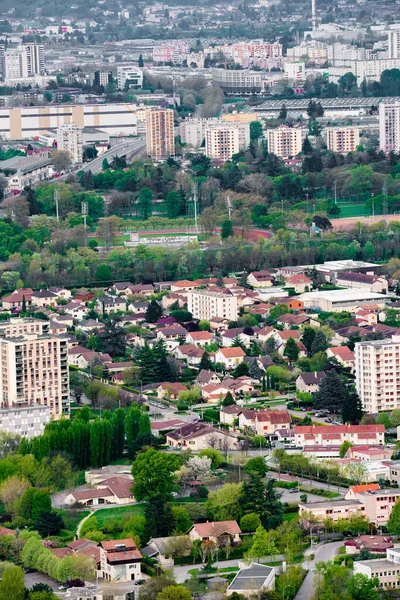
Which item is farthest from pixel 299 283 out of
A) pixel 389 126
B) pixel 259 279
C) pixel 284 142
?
pixel 389 126

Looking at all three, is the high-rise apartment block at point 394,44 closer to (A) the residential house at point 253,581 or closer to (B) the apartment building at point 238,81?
(B) the apartment building at point 238,81

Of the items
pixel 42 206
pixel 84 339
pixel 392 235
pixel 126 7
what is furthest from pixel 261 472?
pixel 126 7

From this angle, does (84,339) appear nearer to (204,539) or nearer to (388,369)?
(388,369)

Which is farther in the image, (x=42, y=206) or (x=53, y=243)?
(x=42, y=206)

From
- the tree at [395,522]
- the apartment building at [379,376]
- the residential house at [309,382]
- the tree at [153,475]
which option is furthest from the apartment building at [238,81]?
the tree at [395,522]

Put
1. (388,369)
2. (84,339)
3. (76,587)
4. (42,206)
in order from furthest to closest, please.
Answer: (42,206), (84,339), (388,369), (76,587)

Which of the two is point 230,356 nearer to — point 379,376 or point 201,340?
point 201,340
